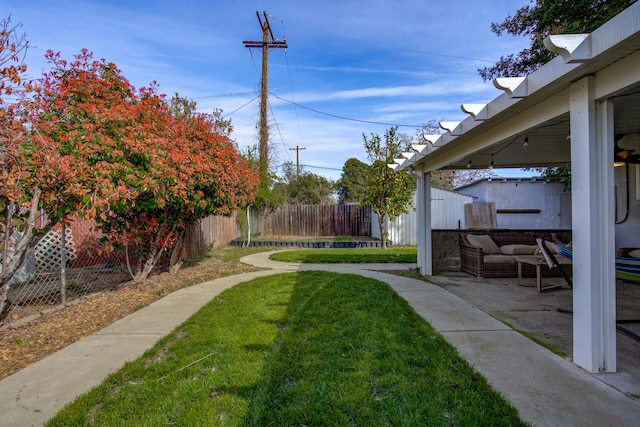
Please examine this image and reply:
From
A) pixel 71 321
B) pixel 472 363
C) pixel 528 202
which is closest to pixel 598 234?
pixel 472 363

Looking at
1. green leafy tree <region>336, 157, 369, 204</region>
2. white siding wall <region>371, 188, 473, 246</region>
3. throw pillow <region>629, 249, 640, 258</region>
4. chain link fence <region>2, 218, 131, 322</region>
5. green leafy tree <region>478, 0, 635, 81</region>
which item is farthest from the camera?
green leafy tree <region>336, 157, 369, 204</region>

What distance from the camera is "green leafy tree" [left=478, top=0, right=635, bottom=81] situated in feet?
33.5

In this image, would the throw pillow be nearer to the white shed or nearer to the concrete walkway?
the concrete walkway

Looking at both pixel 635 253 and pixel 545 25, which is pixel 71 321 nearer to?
pixel 635 253

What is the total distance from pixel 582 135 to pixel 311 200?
82.9 feet

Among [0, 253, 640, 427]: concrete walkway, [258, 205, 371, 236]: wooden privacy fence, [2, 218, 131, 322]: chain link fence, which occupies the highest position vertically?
[258, 205, 371, 236]: wooden privacy fence

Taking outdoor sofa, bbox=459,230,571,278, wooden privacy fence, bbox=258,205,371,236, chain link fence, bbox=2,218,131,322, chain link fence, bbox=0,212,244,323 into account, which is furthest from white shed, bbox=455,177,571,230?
chain link fence, bbox=2,218,131,322

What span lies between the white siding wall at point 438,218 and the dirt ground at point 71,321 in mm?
9292

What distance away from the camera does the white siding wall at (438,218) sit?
1483 cm

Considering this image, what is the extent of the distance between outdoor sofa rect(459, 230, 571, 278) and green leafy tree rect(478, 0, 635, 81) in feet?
19.5

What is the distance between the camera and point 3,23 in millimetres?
2830

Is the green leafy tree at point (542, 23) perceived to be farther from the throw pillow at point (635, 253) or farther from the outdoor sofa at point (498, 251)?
the throw pillow at point (635, 253)

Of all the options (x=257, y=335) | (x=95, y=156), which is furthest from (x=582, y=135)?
(x=95, y=156)

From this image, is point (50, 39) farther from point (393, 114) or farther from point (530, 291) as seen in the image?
point (393, 114)
